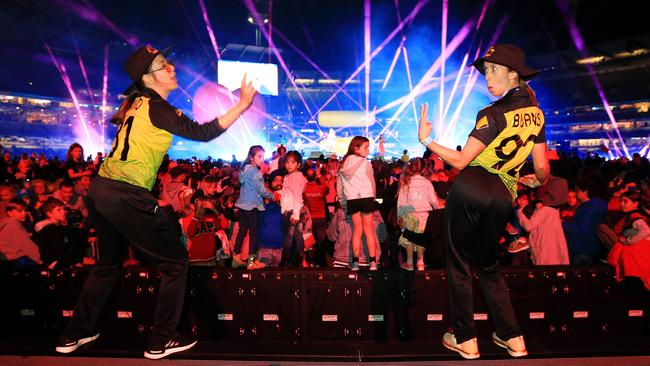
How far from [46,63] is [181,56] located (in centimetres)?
1106

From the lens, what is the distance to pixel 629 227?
5156 millimetres

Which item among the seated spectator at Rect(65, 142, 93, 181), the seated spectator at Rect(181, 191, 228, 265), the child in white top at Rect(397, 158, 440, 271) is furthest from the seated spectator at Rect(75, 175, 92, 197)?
the child in white top at Rect(397, 158, 440, 271)

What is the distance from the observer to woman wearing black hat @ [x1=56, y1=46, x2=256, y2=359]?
3.30 metres

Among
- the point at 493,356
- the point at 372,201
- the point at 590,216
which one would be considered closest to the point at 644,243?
the point at 590,216

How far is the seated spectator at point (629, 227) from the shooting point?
4938 millimetres

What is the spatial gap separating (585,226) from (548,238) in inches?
24.5

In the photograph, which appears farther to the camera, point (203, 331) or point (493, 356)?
point (203, 331)

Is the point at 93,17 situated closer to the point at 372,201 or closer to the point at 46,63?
the point at 46,63

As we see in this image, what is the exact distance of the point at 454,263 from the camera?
3.39 meters

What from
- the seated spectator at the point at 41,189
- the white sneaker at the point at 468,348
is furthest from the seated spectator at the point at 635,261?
the seated spectator at the point at 41,189

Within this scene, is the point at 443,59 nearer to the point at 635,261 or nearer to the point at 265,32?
the point at 265,32

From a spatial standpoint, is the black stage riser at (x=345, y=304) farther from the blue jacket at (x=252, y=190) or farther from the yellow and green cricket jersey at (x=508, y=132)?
the blue jacket at (x=252, y=190)

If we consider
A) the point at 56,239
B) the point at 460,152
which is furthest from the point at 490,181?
the point at 56,239

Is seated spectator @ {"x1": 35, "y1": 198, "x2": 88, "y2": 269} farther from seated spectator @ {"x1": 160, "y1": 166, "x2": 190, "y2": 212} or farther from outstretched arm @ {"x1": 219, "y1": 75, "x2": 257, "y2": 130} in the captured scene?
outstretched arm @ {"x1": 219, "y1": 75, "x2": 257, "y2": 130}
